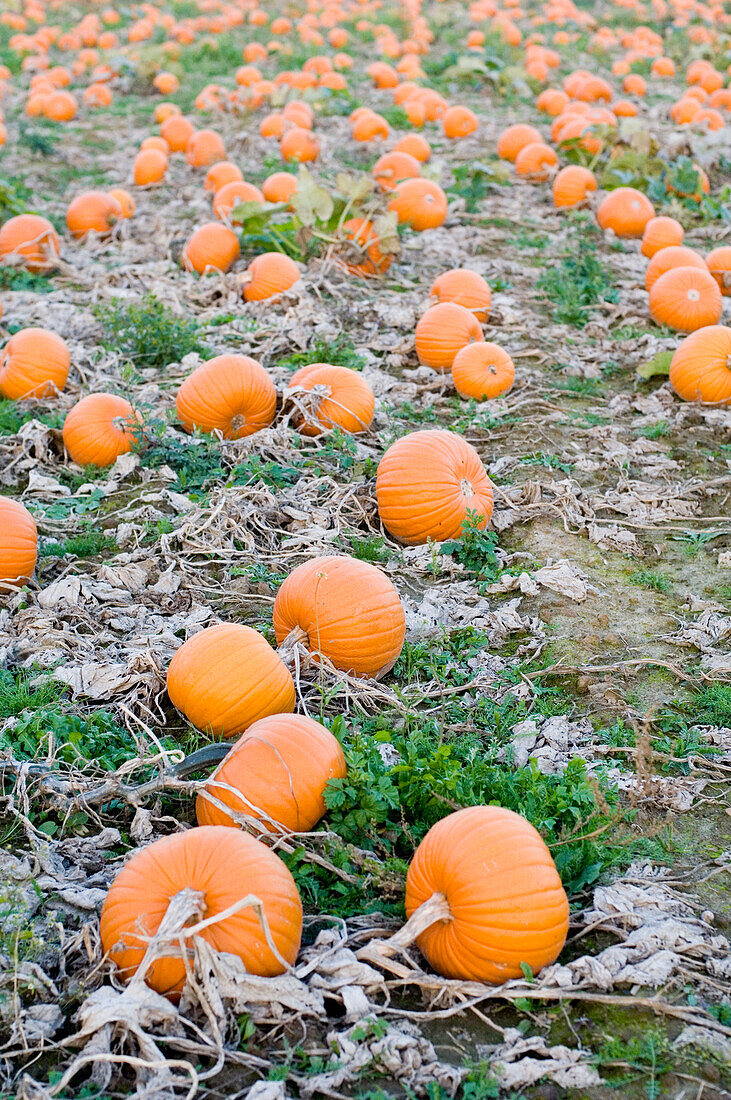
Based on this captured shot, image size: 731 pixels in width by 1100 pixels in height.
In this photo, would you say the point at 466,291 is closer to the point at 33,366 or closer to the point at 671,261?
the point at 671,261

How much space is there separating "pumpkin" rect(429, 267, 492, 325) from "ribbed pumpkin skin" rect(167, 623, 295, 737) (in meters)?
4.62

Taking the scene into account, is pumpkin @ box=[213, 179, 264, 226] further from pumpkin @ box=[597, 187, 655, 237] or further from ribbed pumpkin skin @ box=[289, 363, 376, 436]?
ribbed pumpkin skin @ box=[289, 363, 376, 436]

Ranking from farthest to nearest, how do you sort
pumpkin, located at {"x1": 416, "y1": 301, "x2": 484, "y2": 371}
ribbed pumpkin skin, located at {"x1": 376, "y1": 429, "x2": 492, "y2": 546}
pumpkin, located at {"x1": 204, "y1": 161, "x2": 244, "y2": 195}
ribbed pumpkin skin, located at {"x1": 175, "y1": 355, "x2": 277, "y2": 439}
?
pumpkin, located at {"x1": 204, "y1": 161, "x2": 244, "y2": 195}
pumpkin, located at {"x1": 416, "y1": 301, "x2": 484, "y2": 371}
ribbed pumpkin skin, located at {"x1": 175, "y1": 355, "x2": 277, "y2": 439}
ribbed pumpkin skin, located at {"x1": 376, "y1": 429, "x2": 492, "y2": 546}

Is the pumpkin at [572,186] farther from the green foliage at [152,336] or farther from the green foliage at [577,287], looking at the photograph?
the green foliage at [152,336]

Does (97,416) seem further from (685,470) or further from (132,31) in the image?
(132,31)

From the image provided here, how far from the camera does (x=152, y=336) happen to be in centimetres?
731

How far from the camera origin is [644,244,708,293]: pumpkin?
7962mm

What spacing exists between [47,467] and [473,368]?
290cm

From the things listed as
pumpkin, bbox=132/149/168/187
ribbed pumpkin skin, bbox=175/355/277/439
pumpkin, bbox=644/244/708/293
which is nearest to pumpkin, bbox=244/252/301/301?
ribbed pumpkin skin, bbox=175/355/277/439

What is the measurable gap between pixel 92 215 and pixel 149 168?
1991 mm

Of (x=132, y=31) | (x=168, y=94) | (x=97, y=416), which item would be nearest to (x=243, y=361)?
(x=97, y=416)

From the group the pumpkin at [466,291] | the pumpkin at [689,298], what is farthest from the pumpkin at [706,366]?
the pumpkin at [466,291]

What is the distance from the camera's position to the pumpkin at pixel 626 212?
9.52 metres

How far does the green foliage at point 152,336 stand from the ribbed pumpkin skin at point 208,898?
5.01 m
